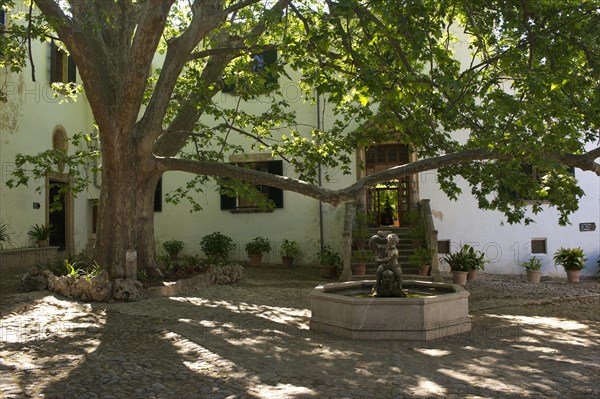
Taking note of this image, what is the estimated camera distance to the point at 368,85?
699 centimetres

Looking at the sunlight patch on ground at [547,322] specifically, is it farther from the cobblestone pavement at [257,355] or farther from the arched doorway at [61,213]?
the arched doorway at [61,213]

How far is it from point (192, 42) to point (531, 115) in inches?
224

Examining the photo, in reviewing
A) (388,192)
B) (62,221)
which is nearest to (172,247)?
(62,221)

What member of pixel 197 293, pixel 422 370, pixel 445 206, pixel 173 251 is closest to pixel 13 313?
pixel 197 293

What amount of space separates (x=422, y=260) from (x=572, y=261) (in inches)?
187

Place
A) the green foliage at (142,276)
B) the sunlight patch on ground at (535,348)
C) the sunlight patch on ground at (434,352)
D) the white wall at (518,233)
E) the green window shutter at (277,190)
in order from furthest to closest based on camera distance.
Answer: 1. the green window shutter at (277,190)
2. the white wall at (518,233)
3. the green foliage at (142,276)
4. the sunlight patch on ground at (535,348)
5. the sunlight patch on ground at (434,352)

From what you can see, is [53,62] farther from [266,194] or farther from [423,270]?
[423,270]

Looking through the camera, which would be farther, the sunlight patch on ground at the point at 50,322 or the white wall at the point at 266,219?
the white wall at the point at 266,219

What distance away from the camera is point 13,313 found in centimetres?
790

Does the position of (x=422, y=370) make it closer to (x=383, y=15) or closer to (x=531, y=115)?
(x=531, y=115)

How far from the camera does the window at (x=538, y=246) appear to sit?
630 inches

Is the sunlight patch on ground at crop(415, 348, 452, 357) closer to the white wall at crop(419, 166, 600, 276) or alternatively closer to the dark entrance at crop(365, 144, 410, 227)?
the dark entrance at crop(365, 144, 410, 227)

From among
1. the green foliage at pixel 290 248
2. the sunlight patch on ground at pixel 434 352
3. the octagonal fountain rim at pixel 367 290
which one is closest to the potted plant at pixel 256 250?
Answer: the green foliage at pixel 290 248

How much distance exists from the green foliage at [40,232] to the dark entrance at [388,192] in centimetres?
913
